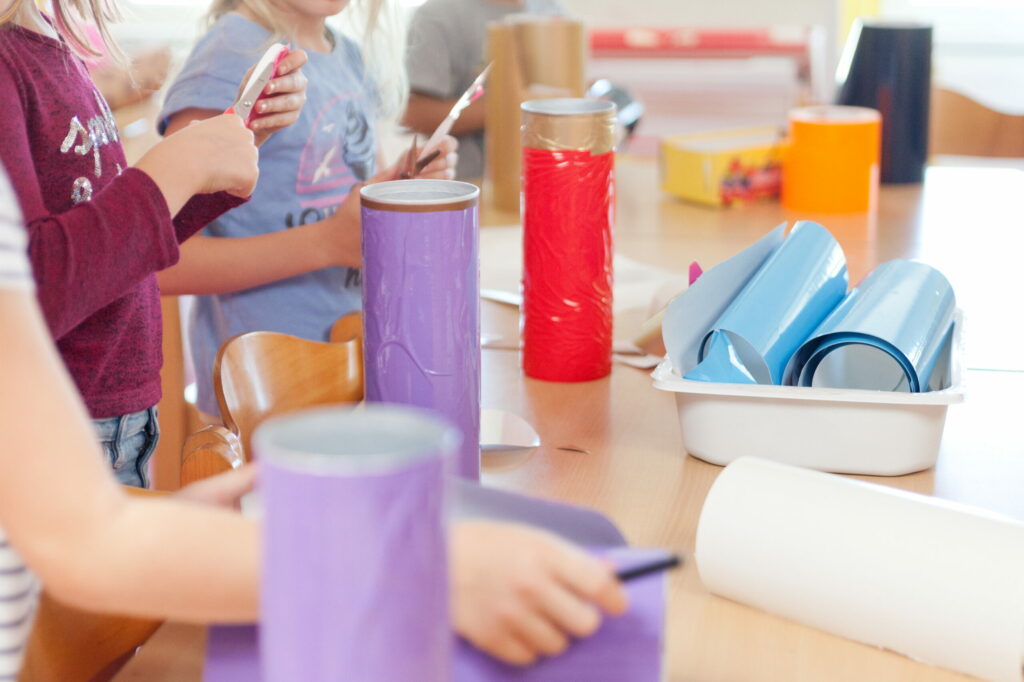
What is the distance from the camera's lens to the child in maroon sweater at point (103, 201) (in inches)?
25.2

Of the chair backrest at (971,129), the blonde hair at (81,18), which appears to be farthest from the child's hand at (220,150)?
the chair backrest at (971,129)

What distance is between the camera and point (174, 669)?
1.81 ft

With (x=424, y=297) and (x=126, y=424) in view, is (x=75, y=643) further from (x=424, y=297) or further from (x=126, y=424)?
(x=126, y=424)

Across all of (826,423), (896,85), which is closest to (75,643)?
(826,423)

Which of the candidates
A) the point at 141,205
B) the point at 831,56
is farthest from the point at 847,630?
the point at 831,56

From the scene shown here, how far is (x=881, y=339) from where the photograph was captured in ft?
2.41

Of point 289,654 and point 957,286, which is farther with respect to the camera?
point 957,286

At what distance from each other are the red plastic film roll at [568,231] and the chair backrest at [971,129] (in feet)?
4.40

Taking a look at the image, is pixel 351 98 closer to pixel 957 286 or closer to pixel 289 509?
pixel 957 286

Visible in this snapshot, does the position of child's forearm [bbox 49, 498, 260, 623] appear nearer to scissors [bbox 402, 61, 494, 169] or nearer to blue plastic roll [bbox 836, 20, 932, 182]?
scissors [bbox 402, 61, 494, 169]

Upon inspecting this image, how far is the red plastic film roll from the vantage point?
87cm

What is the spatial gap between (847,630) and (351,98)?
90cm

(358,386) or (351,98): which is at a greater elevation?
(351,98)

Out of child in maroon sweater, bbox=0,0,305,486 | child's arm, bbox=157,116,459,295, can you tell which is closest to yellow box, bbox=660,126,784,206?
child's arm, bbox=157,116,459,295
